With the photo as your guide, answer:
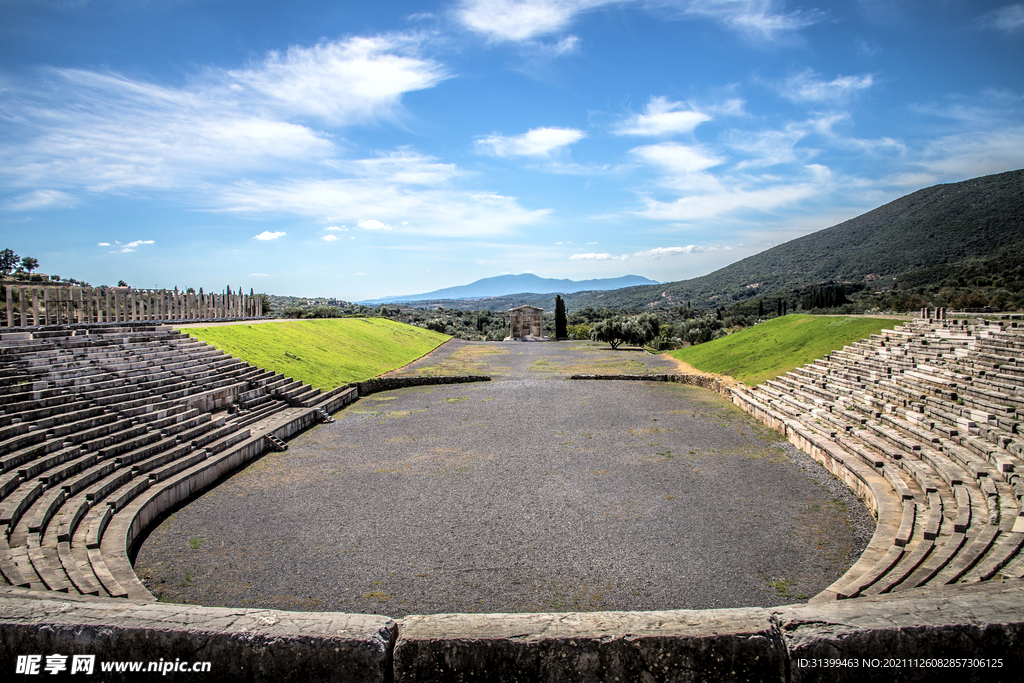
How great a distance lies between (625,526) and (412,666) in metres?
5.78

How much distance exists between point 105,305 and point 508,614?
71.5 ft

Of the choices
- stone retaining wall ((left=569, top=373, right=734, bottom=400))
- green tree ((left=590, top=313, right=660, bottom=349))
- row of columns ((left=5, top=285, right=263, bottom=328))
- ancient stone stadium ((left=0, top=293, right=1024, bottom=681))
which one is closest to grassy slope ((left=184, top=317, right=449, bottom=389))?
ancient stone stadium ((left=0, top=293, right=1024, bottom=681))

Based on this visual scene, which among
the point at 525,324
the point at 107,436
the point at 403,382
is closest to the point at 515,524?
the point at 107,436

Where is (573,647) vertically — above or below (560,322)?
below

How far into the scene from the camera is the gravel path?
642cm

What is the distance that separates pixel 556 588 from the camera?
645cm

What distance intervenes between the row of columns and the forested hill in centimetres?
5192

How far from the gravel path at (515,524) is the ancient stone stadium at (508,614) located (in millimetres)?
677

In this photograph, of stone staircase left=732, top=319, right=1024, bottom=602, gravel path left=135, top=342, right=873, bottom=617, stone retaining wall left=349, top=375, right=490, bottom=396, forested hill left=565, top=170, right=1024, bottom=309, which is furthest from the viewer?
forested hill left=565, top=170, right=1024, bottom=309

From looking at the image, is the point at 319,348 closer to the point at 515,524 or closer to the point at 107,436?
the point at 107,436

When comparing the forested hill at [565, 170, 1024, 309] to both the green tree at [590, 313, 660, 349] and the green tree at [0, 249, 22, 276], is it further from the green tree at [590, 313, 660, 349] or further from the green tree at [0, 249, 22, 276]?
the green tree at [0, 249, 22, 276]

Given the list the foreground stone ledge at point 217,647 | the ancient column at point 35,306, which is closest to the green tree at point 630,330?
the ancient column at point 35,306

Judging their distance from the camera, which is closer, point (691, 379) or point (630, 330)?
point (691, 379)

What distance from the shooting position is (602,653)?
318cm
